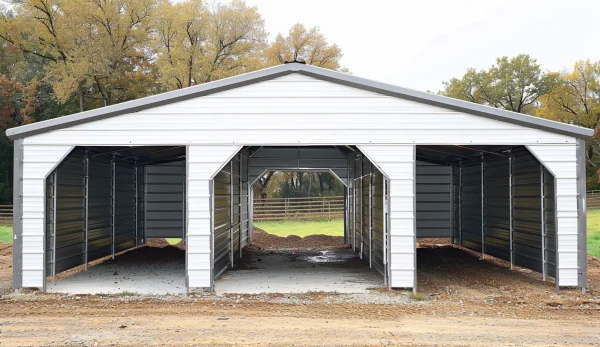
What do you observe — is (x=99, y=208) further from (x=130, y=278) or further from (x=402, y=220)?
(x=402, y=220)

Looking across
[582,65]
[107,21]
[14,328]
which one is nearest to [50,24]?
[107,21]

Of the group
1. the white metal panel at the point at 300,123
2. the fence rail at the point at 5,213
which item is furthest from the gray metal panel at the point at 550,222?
the fence rail at the point at 5,213

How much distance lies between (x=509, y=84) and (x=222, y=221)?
32.6m

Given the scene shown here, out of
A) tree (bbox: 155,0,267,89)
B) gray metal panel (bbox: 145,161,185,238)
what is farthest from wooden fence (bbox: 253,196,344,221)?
gray metal panel (bbox: 145,161,185,238)

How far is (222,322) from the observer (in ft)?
25.7

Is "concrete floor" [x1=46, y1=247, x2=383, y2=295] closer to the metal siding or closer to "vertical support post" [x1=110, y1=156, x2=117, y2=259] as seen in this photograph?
"vertical support post" [x1=110, y1=156, x2=117, y2=259]

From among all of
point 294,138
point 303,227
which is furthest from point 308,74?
point 303,227

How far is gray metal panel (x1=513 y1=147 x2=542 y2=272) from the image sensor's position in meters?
11.2

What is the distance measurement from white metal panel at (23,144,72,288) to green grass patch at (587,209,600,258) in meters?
13.3

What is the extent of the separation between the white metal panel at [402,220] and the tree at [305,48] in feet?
77.7

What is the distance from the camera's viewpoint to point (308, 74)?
397 inches

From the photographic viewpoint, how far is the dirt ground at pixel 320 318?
276 inches

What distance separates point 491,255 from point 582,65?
28.5 meters

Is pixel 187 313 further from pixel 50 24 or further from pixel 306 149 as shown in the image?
pixel 50 24
